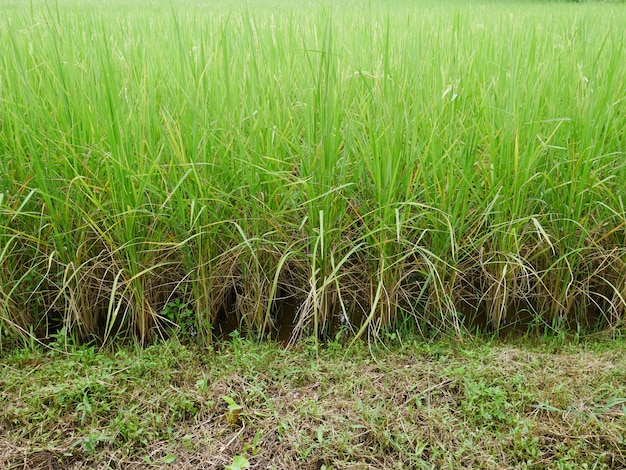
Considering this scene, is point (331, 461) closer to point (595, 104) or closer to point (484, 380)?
point (484, 380)

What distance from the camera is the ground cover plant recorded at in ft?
4.43

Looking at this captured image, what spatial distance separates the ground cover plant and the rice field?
0.47 feet

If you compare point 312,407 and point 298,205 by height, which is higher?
point 298,205

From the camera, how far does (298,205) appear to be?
5.72 ft

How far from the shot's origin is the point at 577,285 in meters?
1.95

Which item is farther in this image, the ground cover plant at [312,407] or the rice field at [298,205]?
the rice field at [298,205]

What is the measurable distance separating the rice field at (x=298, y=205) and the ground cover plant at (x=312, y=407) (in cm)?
14

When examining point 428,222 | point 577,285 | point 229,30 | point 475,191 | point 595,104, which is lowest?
point 577,285

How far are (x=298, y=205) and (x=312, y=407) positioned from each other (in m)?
0.62

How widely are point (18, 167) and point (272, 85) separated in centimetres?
89

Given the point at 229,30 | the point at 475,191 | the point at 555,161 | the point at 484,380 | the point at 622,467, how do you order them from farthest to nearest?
the point at 229,30, the point at 555,161, the point at 475,191, the point at 484,380, the point at 622,467

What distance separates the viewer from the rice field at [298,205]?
1.71 meters

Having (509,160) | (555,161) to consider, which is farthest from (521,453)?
(555,161)

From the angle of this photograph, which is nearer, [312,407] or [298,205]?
[312,407]
